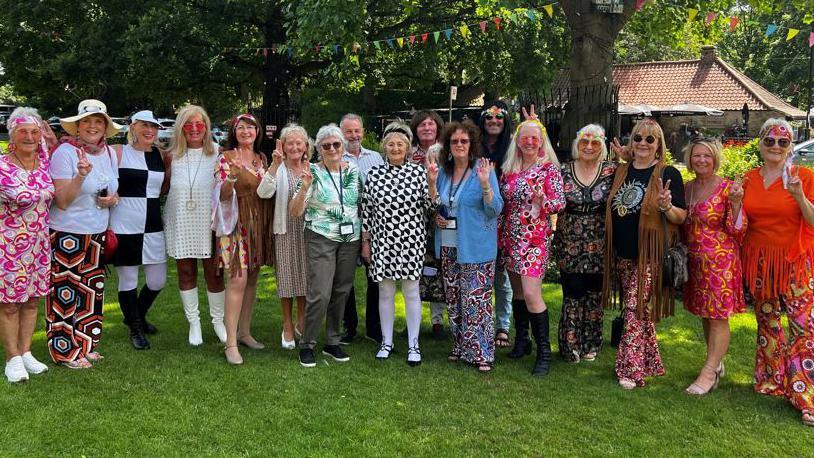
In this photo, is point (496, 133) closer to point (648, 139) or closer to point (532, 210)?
A: point (532, 210)

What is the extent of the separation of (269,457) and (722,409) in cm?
292

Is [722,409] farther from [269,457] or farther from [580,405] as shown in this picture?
[269,457]

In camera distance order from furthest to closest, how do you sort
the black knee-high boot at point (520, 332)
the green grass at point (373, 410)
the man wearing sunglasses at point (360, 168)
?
the man wearing sunglasses at point (360, 168) < the black knee-high boot at point (520, 332) < the green grass at point (373, 410)

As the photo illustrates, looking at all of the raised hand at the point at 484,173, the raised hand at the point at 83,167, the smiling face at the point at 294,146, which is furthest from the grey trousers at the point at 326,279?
the raised hand at the point at 83,167

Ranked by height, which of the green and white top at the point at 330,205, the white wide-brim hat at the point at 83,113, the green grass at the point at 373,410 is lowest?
the green grass at the point at 373,410

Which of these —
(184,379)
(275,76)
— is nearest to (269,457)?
(184,379)

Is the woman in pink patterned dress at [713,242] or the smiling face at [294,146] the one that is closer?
the woman in pink patterned dress at [713,242]

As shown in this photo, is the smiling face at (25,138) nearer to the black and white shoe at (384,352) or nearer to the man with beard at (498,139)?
the black and white shoe at (384,352)

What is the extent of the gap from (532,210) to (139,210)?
3.04 metres

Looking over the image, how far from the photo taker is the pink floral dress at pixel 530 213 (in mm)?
4445

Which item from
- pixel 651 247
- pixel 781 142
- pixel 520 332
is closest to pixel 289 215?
pixel 520 332

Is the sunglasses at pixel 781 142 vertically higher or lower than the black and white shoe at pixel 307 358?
higher

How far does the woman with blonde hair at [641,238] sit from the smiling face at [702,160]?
164 millimetres

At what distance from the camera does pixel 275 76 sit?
15.7 metres
